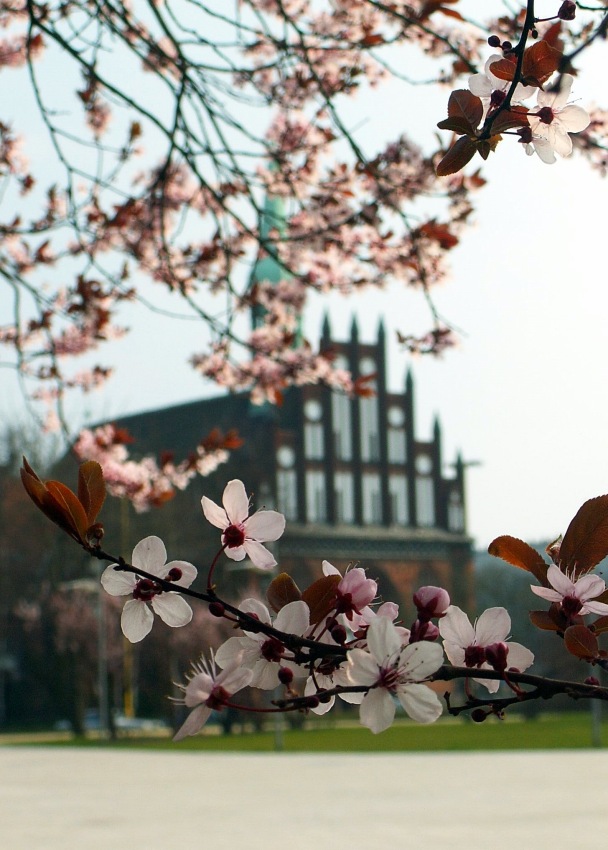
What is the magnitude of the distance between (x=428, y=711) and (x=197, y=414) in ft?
142

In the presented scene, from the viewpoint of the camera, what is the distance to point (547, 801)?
352 inches

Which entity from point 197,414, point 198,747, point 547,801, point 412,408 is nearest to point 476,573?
point 412,408

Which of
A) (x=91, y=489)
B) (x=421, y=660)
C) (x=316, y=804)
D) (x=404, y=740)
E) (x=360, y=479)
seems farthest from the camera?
(x=360, y=479)

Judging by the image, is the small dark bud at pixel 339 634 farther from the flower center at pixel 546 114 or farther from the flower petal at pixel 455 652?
the flower center at pixel 546 114

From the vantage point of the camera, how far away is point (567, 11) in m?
1.02

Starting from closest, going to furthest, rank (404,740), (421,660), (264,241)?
(421,660) → (264,241) → (404,740)

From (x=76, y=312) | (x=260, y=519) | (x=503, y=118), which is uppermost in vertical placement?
(x=76, y=312)

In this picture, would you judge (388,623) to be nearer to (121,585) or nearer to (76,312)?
(121,585)

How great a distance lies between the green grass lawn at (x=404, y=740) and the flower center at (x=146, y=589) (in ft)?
55.3

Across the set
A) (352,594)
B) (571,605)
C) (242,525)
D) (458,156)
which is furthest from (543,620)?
(458,156)

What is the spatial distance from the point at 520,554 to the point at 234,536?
25cm

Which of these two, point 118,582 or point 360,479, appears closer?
point 118,582

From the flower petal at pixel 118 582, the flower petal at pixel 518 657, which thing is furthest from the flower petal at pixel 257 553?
the flower petal at pixel 518 657

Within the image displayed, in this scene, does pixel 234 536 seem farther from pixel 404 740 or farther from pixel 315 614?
pixel 404 740
